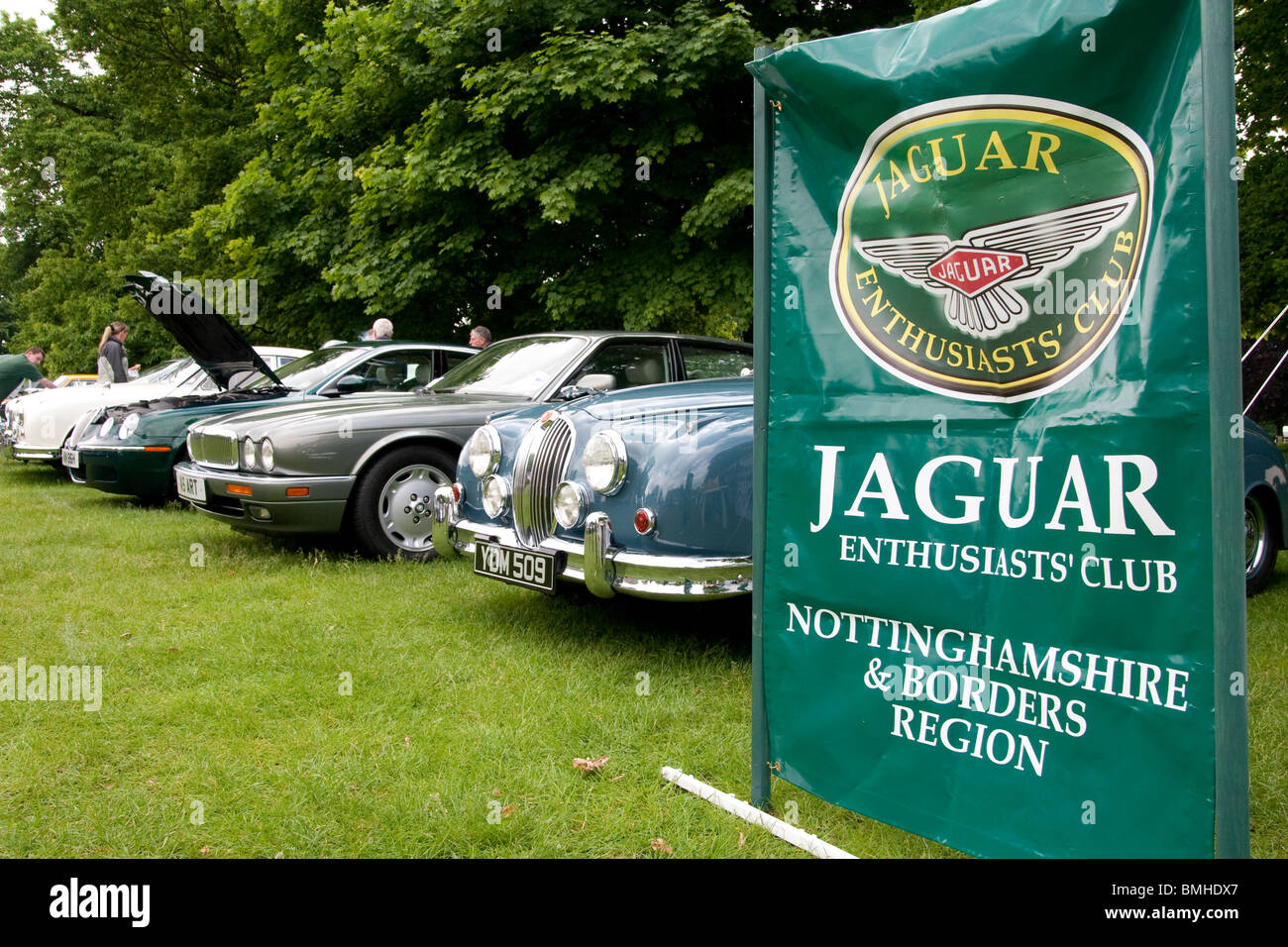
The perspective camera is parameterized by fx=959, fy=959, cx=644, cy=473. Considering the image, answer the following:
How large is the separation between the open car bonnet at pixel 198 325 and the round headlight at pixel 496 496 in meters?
3.62

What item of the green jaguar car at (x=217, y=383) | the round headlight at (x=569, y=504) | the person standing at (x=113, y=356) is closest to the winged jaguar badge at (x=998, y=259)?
the round headlight at (x=569, y=504)

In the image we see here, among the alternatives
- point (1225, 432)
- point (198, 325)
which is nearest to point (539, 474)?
point (1225, 432)

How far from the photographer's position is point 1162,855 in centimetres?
204

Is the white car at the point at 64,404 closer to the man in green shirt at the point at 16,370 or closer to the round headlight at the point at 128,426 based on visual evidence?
Answer: the round headlight at the point at 128,426

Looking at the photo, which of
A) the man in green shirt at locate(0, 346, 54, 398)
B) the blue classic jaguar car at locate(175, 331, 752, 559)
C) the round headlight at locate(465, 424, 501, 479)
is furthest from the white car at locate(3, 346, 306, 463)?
the round headlight at locate(465, 424, 501, 479)

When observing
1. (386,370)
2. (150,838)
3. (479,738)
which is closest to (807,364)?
(479,738)

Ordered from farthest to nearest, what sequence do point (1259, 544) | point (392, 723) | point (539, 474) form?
point (1259, 544)
point (539, 474)
point (392, 723)

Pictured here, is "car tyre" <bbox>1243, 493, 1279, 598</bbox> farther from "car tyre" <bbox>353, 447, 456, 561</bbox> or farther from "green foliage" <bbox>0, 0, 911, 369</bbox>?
"green foliage" <bbox>0, 0, 911, 369</bbox>

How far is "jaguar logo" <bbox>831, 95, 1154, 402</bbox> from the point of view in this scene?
2113mm

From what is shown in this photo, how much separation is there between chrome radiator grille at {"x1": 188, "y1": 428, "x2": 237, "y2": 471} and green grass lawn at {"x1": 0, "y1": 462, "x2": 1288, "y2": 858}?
0.84 m

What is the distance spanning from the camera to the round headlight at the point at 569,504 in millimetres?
4148

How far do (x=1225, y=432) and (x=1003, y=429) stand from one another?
50 centimetres

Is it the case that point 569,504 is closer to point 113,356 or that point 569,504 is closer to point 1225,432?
point 1225,432

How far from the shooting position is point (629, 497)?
13.1 feet
